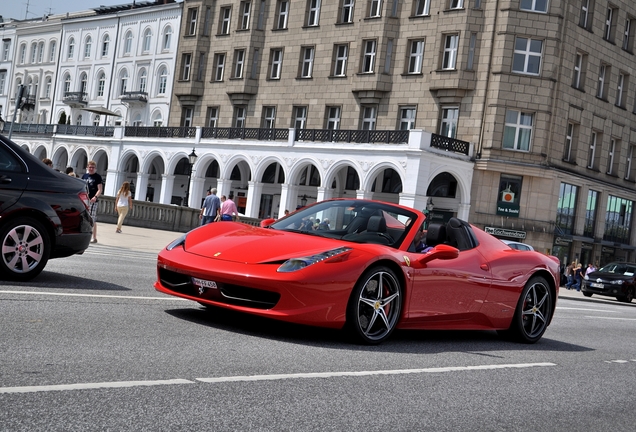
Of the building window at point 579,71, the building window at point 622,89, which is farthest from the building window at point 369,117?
the building window at point 622,89

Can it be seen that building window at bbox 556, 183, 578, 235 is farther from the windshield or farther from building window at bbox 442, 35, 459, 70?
the windshield

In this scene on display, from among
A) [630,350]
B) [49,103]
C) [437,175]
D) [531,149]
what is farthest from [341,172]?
[630,350]

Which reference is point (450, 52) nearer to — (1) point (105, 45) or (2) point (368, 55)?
(2) point (368, 55)

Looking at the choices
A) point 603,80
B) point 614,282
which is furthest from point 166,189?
point 614,282

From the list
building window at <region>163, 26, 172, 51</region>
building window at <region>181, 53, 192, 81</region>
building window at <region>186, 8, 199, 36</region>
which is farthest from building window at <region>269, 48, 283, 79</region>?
building window at <region>163, 26, 172, 51</region>

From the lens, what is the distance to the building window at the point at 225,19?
206 feet

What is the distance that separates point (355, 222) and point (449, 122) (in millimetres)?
42783

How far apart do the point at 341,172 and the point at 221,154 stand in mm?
7533

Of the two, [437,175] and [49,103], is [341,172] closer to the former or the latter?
[437,175]

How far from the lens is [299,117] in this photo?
5781 cm

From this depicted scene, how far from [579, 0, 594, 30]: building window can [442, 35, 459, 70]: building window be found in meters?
6.89

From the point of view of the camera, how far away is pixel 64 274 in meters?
11.7

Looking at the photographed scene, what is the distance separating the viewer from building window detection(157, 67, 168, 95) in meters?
67.3

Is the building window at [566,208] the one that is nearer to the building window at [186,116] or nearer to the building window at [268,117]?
the building window at [268,117]
